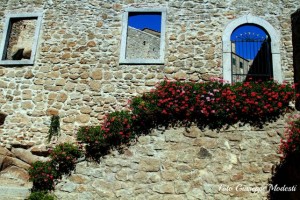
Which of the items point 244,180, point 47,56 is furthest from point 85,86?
point 244,180

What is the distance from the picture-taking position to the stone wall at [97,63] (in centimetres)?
803

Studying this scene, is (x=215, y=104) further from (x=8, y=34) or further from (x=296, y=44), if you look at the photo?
(x=8, y=34)

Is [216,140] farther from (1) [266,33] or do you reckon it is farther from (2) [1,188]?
(2) [1,188]

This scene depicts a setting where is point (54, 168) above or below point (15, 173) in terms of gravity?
above

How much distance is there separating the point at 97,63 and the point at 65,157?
3149 mm

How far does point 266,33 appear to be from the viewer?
8.22 meters

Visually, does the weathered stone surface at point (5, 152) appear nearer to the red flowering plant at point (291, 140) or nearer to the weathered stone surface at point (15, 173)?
the weathered stone surface at point (15, 173)

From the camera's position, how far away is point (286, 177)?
17.8ft

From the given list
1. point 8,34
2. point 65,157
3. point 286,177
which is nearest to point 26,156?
point 65,157

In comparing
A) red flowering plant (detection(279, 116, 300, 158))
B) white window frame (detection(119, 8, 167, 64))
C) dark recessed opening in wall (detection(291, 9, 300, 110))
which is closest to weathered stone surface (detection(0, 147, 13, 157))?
white window frame (detection(119, 8, 167, 64))

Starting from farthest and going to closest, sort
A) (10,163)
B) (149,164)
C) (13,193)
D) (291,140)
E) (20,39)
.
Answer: (20,39) → (10,163) → (13,193) → (149,164) → (291,140)

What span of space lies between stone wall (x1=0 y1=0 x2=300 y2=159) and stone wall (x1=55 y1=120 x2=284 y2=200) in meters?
2.27

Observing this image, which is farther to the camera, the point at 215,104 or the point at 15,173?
the point at 15,173

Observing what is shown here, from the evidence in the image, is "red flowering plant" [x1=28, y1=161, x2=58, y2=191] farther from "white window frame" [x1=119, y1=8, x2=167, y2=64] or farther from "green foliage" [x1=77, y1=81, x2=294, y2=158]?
"white window frame" [x1=119, y1=8, x2=167, y2=64]
